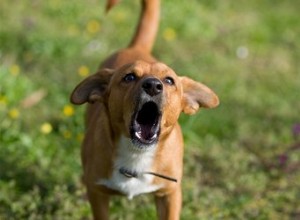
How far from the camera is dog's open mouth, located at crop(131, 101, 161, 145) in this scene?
3881 millimetres

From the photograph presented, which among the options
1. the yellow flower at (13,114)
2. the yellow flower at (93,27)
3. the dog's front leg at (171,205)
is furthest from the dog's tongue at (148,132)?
the yellow flower at (93,27)

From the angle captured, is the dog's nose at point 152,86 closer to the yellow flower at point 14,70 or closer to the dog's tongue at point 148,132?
the dog's tongue at point 148,132

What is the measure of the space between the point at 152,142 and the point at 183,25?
4411mm

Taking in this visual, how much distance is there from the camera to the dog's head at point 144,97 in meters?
3.80

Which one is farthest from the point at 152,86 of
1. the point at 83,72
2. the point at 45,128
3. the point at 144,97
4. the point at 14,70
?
the point at 83,72

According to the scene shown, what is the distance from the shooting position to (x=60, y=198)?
16.0 feet

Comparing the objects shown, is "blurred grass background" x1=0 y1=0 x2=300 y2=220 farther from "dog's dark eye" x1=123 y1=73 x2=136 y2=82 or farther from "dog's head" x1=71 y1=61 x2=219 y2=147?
"dog's dark eye" x1=123 y1=73 x2=136 y2=82

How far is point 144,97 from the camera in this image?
3.77 metres

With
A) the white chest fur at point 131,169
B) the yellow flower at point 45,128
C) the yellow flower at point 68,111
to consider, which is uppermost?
the yellow flower at point 68,111

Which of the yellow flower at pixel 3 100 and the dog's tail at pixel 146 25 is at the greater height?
the dog's tail at pixel 146 25

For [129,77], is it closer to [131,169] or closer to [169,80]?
[169,80]

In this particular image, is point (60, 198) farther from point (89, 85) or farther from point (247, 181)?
Answer: point (247, 181)

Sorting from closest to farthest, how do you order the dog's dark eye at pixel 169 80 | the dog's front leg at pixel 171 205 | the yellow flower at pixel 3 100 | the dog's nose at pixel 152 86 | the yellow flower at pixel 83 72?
the dog's nose at pixel 152 86, the dog's dark eye at pixel 169 80, the dog's front leg at pixel 171 205, the yellow flower at pixel 3 100, the yellow flower at pixel 83 72

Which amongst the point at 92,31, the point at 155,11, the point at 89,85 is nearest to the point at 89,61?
the point at 92,31
